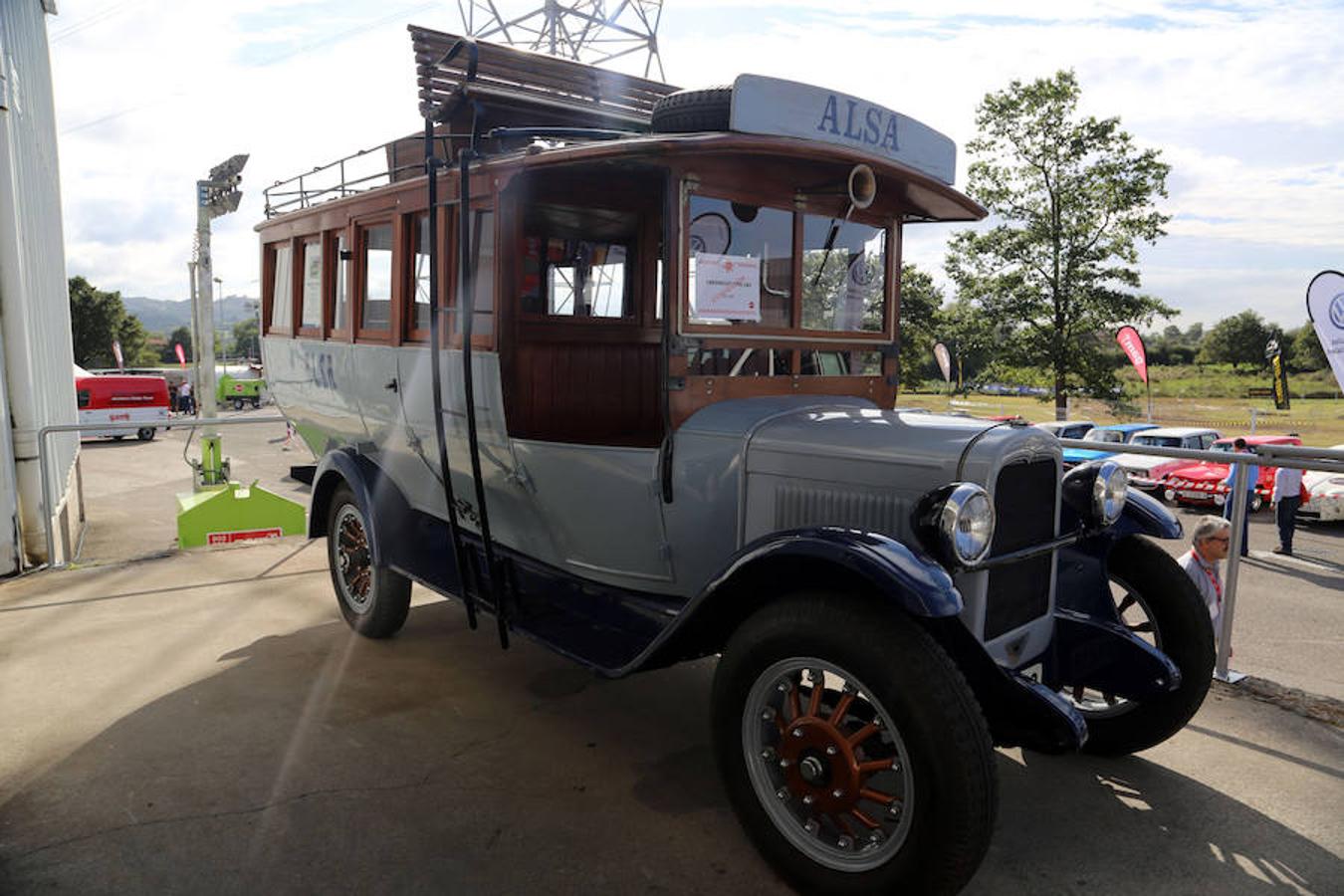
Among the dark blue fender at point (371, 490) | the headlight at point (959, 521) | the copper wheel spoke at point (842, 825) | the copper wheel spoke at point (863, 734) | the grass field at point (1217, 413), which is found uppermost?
the headlight at point (959, 521)

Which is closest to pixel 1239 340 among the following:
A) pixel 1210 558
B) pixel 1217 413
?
pixel 1217 413

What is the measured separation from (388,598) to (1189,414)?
3214cm

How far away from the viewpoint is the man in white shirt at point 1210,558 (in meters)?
4.49

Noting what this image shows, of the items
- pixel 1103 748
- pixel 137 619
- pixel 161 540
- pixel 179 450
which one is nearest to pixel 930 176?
pixel 1103 748

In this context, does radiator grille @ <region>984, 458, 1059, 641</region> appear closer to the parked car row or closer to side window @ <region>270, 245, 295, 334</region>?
side window @ <region>270, 245, 295, 334</region>

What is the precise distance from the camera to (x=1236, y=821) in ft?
10.5

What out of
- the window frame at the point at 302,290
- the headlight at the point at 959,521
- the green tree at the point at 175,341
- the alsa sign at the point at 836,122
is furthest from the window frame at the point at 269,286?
the green tree at the point at 175,341

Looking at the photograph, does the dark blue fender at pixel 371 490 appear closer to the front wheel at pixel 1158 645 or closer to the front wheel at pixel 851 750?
the front wheel at pixel 851 750

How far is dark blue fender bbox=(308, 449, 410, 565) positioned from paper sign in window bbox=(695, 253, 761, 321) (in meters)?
2.41

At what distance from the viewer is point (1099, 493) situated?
3.44m

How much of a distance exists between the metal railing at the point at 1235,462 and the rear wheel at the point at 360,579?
3641 mm

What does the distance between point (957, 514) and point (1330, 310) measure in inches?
280

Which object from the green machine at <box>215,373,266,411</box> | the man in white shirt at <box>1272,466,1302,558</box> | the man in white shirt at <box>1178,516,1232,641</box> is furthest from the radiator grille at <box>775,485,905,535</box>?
the green machine at <box>215,373,266,411</box>

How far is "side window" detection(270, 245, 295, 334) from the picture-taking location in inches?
225
